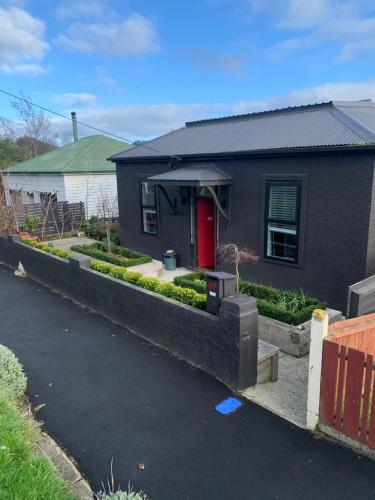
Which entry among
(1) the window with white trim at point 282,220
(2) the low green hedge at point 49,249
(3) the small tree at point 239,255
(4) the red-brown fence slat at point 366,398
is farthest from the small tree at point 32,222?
(4) the red-brown fence slat at point 366,398

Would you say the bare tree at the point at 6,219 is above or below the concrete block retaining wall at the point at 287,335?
above

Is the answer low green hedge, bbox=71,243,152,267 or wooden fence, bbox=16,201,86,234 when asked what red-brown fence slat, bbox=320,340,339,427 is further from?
wooden fence, bbox=16,201,86,234

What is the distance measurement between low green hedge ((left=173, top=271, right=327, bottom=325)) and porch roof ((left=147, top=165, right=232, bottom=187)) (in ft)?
8.15

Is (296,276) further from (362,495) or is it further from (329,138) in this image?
(362,495)

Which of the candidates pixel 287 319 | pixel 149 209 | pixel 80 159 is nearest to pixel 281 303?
pixel 287 319

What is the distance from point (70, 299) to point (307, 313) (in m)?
6.03

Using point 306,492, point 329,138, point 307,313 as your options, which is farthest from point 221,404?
point 329,138

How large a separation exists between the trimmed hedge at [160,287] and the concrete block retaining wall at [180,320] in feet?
0.50

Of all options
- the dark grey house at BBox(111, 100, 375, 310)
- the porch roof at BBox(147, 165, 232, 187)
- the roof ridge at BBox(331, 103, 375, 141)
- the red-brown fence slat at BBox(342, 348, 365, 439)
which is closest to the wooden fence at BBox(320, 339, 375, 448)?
the red-brown fence slat at BBox(342, 348, 365, 439)

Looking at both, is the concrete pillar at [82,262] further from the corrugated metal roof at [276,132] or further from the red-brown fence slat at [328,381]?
the red-brown fence slat at [328,381]

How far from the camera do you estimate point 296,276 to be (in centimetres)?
834

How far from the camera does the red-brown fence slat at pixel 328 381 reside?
3.93m

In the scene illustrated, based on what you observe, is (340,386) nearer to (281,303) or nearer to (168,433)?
(168,433)

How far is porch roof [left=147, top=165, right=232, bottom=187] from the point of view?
8.99 m
